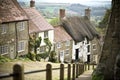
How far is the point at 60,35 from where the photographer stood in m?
51.4

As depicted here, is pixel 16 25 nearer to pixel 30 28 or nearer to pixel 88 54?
pixel 30 28

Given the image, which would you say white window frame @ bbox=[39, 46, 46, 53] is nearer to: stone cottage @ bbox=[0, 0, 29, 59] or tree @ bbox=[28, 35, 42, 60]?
tree @ bbox=[28, 35, 42, 60]

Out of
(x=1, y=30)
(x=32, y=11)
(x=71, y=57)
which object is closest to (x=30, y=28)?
(x=32, y=11)

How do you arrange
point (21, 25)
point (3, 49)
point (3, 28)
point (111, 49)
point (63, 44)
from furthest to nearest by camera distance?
point (63, 44)
point (21, 25)
point (3, 49)
point (3, 28)
point (111, 49)

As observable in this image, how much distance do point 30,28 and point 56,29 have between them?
34.4 ft

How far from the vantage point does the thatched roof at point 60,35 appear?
4998 cm

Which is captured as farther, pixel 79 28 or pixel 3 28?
pixel 79 28

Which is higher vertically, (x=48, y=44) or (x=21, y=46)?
(x=21, y=46)

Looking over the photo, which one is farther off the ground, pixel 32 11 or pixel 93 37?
pixel 32 11

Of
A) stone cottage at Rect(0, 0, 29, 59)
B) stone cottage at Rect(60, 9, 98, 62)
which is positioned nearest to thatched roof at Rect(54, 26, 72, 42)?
stone cottage at Rect(60, 9, 98, 62)

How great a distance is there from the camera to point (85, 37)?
5850 cm

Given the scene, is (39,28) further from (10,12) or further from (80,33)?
(80,33)

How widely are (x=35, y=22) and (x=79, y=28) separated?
15.3m

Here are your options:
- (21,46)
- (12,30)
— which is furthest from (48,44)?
(12,30)
